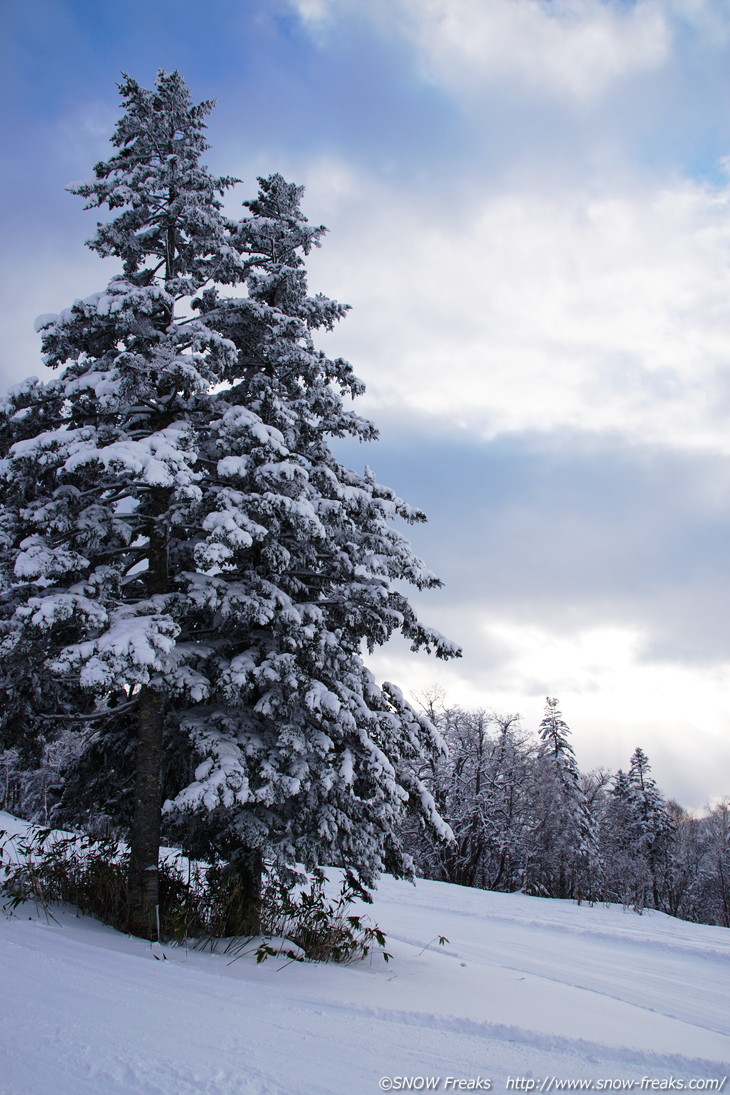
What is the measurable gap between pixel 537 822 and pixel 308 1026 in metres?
44.0

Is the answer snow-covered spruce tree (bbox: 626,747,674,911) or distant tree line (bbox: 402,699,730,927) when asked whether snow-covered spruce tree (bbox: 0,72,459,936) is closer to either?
Result: distant tree line (bbox: 402,699,730,927)

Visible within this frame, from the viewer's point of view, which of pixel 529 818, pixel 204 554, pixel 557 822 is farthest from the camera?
pixel 529 818

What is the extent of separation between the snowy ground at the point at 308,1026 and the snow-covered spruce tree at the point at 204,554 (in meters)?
1.68

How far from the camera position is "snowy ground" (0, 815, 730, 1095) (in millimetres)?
2891

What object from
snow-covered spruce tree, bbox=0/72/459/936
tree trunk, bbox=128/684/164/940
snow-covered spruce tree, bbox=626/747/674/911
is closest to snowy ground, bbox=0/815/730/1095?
A: tree trunk, bbox=128/684/164/940

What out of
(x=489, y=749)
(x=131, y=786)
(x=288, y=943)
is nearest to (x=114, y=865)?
(x=131, y=786)

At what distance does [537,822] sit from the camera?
4303cm

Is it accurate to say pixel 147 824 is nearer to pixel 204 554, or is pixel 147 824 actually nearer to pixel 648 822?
pixel 204 554

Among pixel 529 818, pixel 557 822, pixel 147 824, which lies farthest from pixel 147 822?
pixel 529 818

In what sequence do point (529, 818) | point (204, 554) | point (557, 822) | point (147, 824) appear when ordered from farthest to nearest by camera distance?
point (529, 818) < point (557, 822) < point (147, 824) < point (204, 554)

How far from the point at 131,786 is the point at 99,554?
355 centimetres

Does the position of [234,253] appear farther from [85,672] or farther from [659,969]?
[659,969]

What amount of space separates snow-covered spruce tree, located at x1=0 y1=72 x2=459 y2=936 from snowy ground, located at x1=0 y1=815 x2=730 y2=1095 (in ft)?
5.53

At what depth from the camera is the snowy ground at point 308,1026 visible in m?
2.89
